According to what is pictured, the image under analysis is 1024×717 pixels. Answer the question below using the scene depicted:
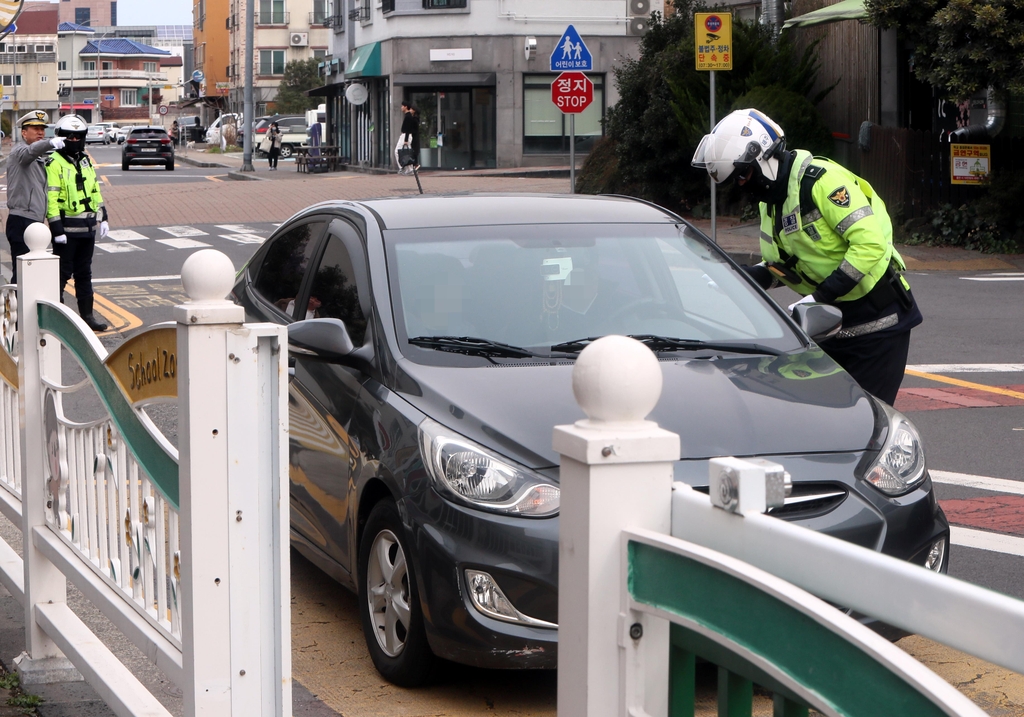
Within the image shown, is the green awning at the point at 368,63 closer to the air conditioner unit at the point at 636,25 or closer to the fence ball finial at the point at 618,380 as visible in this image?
the air conditioner unit at the point at 636,25

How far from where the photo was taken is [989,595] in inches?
52.7

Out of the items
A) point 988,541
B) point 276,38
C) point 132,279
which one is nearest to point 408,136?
point 132,279

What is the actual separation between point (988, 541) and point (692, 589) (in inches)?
177

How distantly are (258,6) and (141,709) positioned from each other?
305 feet

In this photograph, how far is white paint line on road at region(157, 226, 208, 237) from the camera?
22859mm

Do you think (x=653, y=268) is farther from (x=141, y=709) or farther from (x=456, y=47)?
(x=456, y=47)

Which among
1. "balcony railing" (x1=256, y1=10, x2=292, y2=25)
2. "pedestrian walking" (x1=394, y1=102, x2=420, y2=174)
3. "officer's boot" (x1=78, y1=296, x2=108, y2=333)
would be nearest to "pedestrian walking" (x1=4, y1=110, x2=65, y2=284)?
→ "officer's boot" (x1=78, y1=296, x2=108, y2=333)

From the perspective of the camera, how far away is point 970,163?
19500 mm

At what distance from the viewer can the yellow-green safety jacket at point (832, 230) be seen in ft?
18.4

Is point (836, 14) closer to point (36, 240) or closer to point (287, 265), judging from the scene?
point (287, 265)

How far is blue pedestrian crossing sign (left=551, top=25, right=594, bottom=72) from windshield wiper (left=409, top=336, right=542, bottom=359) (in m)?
14.9

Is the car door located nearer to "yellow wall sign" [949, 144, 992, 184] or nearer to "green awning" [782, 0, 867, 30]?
"yellow wall sign" [949, 144, 992, 184]

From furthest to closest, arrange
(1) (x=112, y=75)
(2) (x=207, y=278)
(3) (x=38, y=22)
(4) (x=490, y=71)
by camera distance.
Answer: (1) (x=112, y=75) < (3) (x=38, y=22) < (4) (x=490, y=71) < (2) (x=207, y=278)

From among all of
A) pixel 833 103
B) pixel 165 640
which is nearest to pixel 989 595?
pixel 165 640
